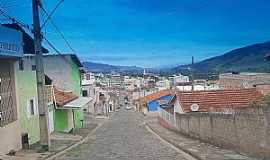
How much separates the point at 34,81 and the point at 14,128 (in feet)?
16.0

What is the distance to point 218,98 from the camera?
3088 centimetres

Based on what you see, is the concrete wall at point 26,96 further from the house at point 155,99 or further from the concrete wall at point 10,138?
the house at point 155,99

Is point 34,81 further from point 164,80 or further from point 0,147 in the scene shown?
point 164,80

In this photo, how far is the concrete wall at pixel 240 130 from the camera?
44.2 ft

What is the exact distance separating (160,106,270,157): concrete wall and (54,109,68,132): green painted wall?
1319 cm

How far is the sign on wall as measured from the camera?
52.9 feet

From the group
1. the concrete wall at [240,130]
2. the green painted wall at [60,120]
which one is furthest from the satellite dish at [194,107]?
the green painted wall at [60,120]

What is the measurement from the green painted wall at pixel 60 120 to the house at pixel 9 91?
1415cm

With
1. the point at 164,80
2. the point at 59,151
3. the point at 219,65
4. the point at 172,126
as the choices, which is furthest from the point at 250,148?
the point at 164,80

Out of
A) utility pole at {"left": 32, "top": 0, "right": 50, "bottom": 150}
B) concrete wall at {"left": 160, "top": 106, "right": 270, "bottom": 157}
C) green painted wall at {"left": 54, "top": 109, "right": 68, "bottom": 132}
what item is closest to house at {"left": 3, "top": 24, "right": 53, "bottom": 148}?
utility pole at {"left": 32, "top": 0, "right": 50, "bottom": 150}

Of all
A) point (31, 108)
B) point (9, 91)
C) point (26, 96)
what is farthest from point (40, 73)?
point (31, 108)

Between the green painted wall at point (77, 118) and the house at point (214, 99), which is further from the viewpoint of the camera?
the green painted wall at point (77, 118)

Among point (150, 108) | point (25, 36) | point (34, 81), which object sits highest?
point (25, 36)

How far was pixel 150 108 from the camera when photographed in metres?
76.2
